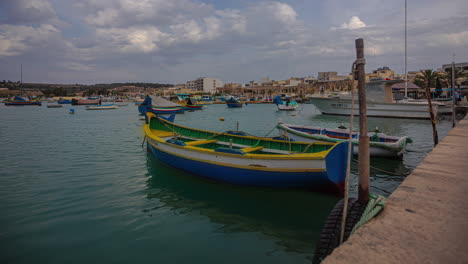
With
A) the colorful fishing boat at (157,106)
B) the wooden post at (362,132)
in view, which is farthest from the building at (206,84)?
the wooden post at (362,132)

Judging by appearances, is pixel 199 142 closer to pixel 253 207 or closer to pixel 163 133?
pixel 253 207

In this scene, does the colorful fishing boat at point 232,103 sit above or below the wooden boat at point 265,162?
above

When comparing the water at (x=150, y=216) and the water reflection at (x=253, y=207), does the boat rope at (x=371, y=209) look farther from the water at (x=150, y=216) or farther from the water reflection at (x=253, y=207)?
the water reflection at (x=253, y=207)

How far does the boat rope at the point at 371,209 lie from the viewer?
3891mm

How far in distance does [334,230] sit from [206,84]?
556 ft

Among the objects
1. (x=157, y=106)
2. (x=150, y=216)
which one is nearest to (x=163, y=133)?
(x=150, y=216)

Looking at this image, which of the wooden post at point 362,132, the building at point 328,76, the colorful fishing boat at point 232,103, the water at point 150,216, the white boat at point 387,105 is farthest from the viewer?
the building at point 328,76

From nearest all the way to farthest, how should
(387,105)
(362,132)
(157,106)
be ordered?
(362,132), (387,105), (157,106)

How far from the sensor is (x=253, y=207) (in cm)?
723

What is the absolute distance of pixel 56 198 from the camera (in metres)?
8.16

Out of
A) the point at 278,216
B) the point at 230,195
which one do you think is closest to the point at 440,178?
the point at 278,216

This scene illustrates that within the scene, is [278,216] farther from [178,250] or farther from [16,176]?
[16,176]

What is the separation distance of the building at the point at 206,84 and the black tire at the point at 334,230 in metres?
165

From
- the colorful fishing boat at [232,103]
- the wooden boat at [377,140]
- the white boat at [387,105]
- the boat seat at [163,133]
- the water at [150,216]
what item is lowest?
the water at [150,216]
